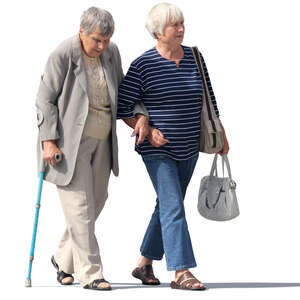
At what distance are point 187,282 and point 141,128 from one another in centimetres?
127

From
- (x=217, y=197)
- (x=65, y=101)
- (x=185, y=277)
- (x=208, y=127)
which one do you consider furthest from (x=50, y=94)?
(x=185, y=277)

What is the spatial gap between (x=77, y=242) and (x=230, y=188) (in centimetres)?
137

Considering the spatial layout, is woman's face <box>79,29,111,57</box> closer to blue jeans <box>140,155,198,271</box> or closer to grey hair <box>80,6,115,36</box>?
grey hair <box>80,6,115,36</box>

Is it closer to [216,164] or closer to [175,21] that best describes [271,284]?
[216,164]

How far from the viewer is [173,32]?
33.2 feet

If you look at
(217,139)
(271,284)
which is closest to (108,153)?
(217,139)

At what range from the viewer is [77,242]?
1020cm

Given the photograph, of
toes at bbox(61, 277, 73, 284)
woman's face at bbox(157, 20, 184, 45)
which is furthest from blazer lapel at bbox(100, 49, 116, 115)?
toes at bbox(61, 277, 73, 284)

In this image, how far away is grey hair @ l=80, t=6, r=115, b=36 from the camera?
995 centimetres

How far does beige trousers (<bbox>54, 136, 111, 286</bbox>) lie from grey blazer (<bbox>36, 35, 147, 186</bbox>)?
86 mm

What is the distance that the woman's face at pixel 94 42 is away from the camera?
9.98 meters

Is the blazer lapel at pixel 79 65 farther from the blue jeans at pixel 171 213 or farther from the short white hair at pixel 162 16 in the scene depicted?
the blue jeans at pixel 171 213

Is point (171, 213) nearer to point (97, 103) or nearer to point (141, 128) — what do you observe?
point (141, 128)

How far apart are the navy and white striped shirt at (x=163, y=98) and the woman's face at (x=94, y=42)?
33 cm
